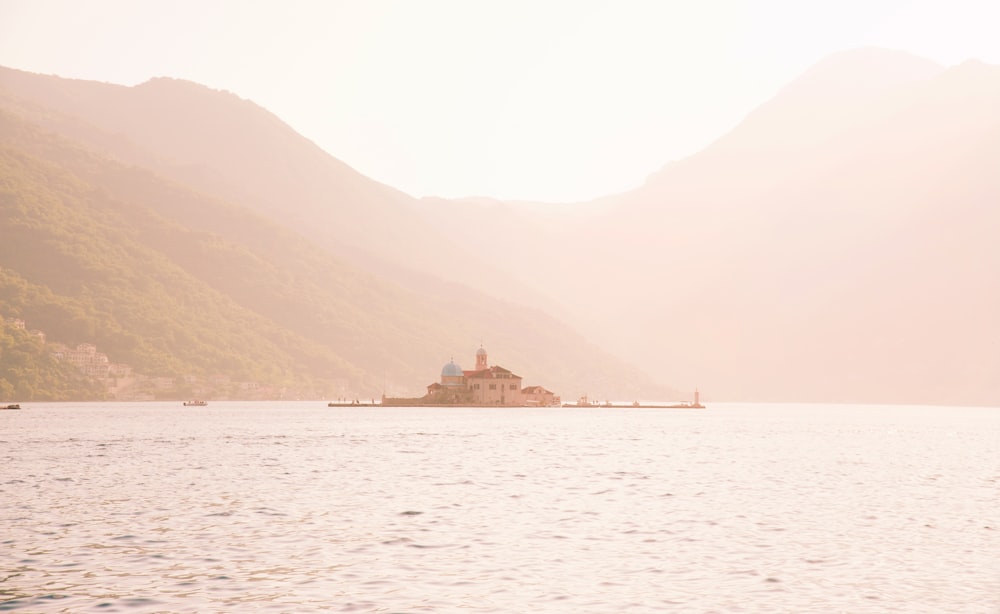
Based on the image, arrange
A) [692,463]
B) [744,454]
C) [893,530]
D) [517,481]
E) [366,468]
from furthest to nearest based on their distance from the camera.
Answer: [744,454]
[692,463]
[366,468]
[517,481]
[893,530]

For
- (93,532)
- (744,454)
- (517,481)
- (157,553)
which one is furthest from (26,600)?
(744,454)

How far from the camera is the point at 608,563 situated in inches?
1449

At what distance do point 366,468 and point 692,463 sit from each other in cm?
3254

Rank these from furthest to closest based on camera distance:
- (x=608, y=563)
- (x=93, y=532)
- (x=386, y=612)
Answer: (x=93, y=532) < (x=608, y=563) < (x=386, y=612)

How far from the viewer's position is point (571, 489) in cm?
6644

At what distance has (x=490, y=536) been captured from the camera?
43.9 meters

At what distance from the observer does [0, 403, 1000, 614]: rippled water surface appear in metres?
30.3

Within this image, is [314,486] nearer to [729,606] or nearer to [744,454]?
[729,606]

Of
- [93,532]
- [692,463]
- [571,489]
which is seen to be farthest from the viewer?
[692,463]

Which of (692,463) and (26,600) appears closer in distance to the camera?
(26,600)

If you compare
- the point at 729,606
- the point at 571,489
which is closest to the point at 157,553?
the point at 729,606

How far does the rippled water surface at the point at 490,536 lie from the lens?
3033 cm

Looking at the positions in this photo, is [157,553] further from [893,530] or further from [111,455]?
[111,455]

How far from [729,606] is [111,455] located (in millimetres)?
82023
